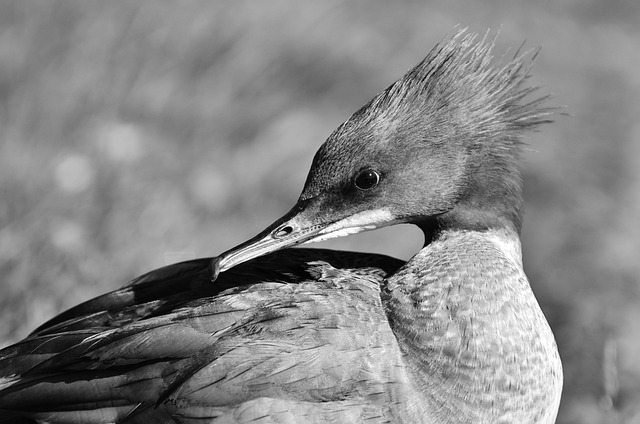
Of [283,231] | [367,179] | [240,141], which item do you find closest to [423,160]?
[367,179]

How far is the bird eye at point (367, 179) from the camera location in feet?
10.3

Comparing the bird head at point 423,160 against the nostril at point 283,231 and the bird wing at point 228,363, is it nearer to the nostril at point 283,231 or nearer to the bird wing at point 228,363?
the nostril at point 283,231

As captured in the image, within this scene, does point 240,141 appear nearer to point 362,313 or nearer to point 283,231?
point 283,231

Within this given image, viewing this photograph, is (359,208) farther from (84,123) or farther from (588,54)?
(588,54)

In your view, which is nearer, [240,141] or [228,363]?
[228,363]

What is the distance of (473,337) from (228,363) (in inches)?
27.3

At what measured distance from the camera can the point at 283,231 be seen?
314 cm

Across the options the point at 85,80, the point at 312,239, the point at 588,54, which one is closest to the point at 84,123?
the point at 85,80

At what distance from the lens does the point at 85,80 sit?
5156 millimetres

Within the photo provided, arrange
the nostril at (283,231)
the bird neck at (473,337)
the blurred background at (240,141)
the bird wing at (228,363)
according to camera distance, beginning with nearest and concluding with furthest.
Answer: the bird wing at (228,363), the bird neck at (473,337), the nostril at (283,231), the blurred background at (240,141)

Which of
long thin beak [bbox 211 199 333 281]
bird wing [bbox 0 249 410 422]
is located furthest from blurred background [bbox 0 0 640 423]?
long thin beak [bbox 211 199 333 281]

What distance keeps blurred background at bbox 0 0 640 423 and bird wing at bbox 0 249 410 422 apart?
1.09m

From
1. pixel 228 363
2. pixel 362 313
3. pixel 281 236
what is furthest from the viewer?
pixel 281 236

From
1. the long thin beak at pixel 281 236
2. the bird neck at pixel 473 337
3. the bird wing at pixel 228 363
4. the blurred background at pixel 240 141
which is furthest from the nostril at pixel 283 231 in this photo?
the blurred background at pixel 240 141
